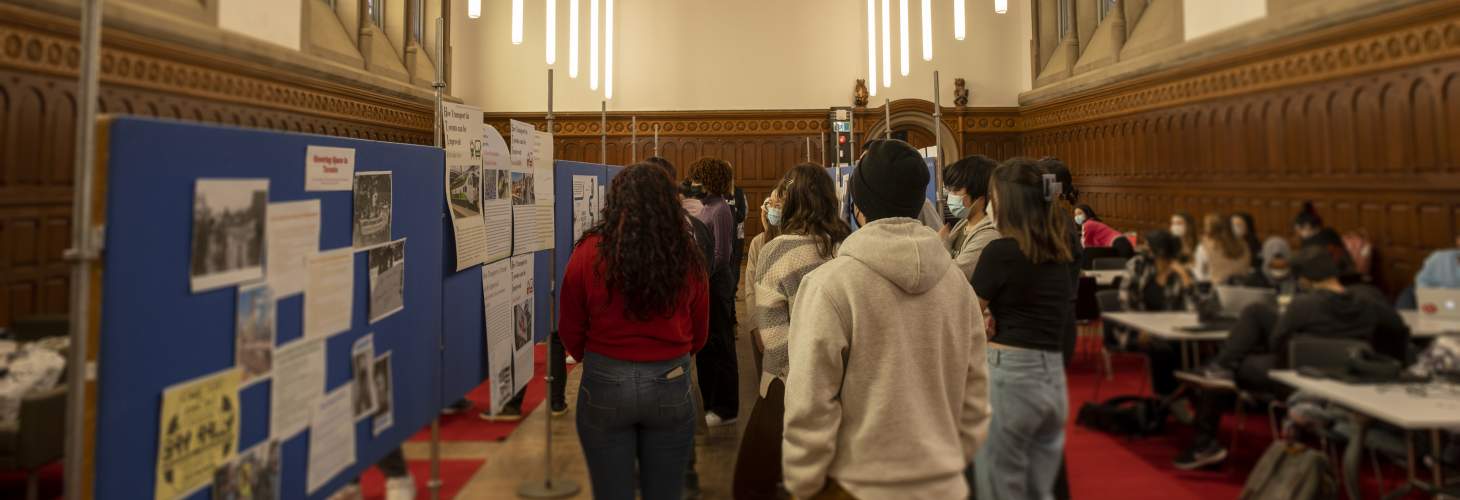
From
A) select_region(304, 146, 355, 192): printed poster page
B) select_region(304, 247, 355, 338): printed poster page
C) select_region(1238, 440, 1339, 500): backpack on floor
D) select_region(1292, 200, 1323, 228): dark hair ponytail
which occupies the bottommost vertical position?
select_region(1238, 440, 1339, 500): backpack on floor

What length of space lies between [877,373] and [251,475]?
1.35 m

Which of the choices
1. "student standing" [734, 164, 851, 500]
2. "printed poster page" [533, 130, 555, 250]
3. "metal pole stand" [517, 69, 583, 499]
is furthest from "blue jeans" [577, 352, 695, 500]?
"printed poster page" [533, 130, 555, 250]

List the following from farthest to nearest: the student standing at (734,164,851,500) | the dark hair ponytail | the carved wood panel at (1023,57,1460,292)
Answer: the student standing at (734,164,851,500), the dark hair ponytail, the carved wood panel at (1023,57,1460,292)

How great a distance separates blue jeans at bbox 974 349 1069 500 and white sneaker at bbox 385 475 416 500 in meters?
2.07

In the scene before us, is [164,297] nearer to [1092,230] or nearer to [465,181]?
[465,181]

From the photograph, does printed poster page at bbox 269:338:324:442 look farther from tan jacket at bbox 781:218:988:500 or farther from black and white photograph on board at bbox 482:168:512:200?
black and white photograph on board at bbox 482:168:512:200

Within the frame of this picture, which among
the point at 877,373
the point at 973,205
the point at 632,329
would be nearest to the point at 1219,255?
the point at 973,205

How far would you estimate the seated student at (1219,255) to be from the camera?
8.93ft

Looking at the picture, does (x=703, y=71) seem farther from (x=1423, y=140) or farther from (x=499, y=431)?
(x=1423, y=140)

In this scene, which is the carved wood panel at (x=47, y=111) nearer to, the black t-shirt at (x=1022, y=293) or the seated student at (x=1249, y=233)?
the black t-shirt at (x=1022, y=293)

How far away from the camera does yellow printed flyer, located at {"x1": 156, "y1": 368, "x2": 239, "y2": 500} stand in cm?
156

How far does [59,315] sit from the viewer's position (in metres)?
6.12

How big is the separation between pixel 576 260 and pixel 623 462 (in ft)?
2.27

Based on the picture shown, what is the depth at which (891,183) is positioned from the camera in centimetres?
201
